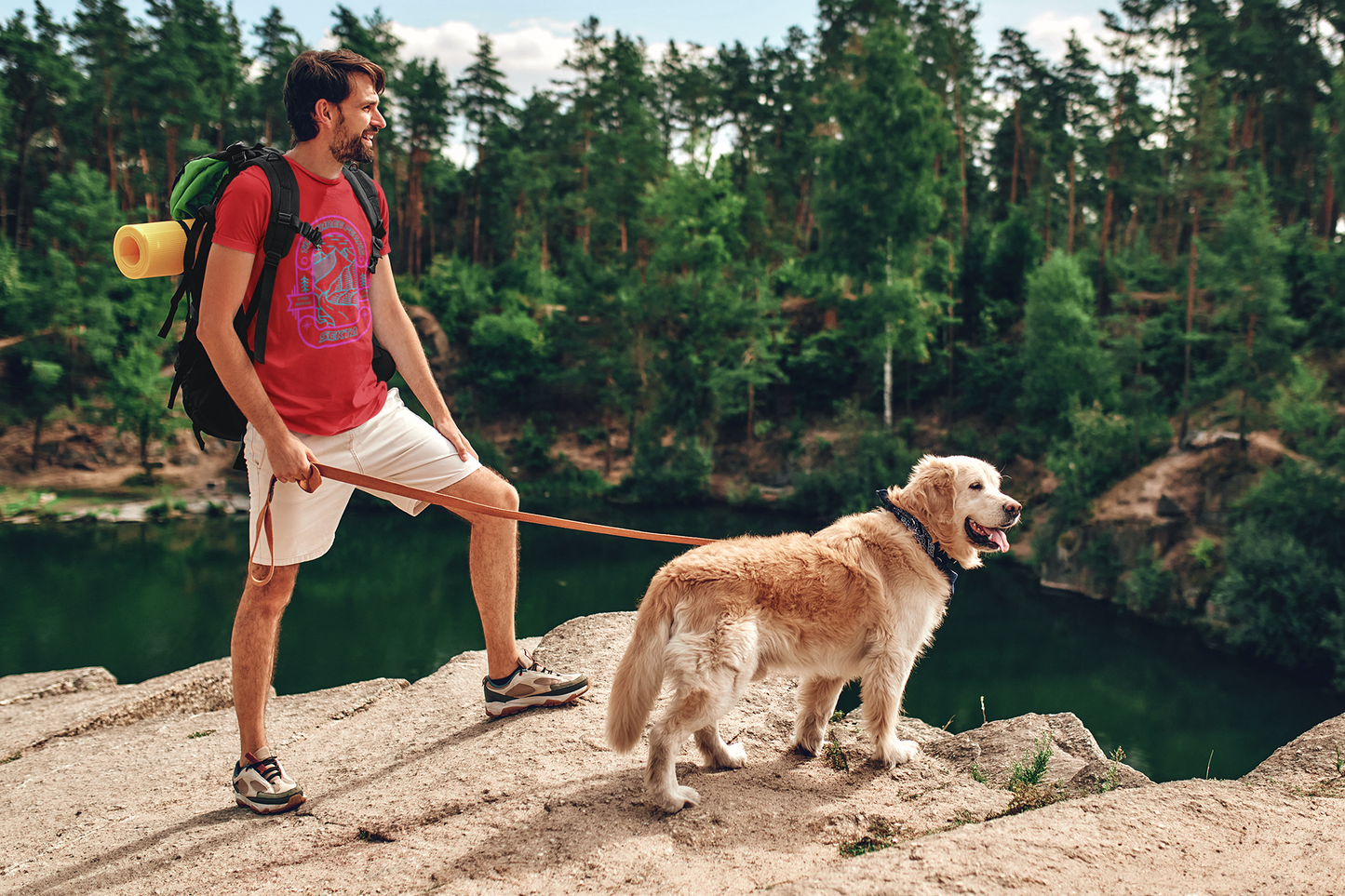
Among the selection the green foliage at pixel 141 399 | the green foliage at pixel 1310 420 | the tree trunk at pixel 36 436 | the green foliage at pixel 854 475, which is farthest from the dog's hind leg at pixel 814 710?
the tree trunk at pixel 36 436

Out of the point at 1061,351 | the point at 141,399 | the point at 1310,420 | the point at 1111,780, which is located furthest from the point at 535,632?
the point at 141,399

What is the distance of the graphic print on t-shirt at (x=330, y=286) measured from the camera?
3.24 metres

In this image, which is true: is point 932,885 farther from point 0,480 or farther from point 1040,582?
point 0,480

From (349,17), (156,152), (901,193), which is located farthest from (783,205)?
(156,152)

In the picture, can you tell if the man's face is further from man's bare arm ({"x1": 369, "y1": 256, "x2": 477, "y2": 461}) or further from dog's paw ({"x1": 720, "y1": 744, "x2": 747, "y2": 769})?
dog's paw ({"x1": 720, "y1": 744, "x2": 747, "y2": 769})

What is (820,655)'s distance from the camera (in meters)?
3.45

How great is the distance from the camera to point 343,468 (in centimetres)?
344

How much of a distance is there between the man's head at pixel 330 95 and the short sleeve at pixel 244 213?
1.02ft

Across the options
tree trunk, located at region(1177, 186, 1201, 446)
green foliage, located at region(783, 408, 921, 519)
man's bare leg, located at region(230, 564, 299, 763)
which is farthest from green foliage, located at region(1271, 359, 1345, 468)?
man's bare leg, located at region(230, 564, 299, 763)

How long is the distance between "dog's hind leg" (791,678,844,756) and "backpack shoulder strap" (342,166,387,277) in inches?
107

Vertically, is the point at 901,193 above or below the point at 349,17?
below

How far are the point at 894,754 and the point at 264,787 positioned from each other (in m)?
2.68

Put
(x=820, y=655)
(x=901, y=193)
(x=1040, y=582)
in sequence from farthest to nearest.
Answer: (x=901, y=193), (x=1040, y=582), (x=820, y=655)

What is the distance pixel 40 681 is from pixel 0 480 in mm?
26857
